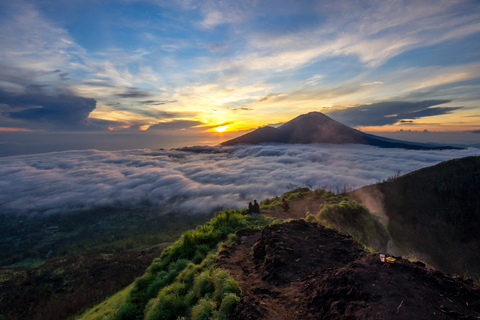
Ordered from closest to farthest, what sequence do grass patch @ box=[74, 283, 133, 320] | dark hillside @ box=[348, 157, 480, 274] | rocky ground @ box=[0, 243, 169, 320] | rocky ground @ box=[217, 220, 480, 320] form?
rocky ground @ box=[217, 220, 480, 320] < grass patch @ box=[74, 283, 133, 320] < dark hillside @ box=[348, 157, 480, 274] < rocky ground @ box=[0, 243, 169, 320]

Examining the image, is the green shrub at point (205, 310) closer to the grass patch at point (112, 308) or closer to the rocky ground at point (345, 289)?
the rocky ground at point (345, 289)

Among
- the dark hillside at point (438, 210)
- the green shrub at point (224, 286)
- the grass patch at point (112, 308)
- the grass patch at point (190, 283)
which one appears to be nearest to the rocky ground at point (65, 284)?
the grass patch at point (112, 308)

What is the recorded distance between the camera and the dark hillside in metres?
43.4

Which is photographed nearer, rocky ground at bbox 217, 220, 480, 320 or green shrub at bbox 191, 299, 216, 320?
rocky ground at bbox 217, 220, 480, 320

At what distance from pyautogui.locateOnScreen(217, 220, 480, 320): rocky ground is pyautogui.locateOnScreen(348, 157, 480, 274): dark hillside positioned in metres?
40.0

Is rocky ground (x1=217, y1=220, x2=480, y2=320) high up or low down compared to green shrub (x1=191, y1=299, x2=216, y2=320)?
up

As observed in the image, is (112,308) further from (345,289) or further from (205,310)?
A: (345,289)

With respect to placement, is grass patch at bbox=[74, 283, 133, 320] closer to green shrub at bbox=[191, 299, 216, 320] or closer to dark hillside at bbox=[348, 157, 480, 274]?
green shrub at bbox=[191, 299, 216, 320]

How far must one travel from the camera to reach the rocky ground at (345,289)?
16.0ft

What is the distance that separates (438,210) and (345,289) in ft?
202

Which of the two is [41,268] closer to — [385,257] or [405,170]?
[385,257]

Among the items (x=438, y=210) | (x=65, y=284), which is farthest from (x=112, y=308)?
(x=65, y=284)

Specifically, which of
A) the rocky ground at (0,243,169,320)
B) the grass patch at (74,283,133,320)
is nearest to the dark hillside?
the grass patch at (74,283,133,320)

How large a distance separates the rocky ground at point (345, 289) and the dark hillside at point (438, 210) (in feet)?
131
